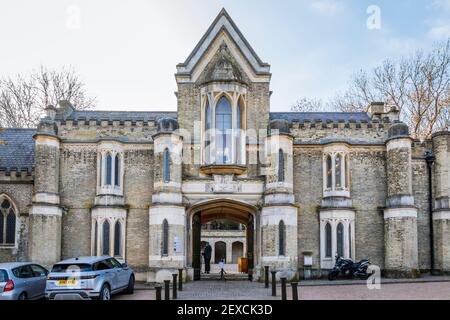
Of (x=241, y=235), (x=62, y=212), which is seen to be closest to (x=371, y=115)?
(x=62, y=212)

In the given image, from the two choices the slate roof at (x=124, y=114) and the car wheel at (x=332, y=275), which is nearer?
the car wheel at (x=332, y=275)

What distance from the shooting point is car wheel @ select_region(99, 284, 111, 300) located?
16.1 m

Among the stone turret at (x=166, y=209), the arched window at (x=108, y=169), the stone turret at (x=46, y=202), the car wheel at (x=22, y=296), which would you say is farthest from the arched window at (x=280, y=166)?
the car wheel at (x=22, y=296)

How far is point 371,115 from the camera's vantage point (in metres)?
28.9

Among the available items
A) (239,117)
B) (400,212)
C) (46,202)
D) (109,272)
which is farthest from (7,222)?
(400,212)

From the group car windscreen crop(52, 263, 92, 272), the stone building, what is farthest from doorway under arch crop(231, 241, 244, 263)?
car windscreen crop(52, 263, 92, 272)

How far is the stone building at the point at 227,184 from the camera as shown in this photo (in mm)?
23516

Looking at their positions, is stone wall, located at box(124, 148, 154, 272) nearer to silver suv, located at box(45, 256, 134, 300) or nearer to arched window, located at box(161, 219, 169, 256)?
arched window, located at box(161, 219, 169, 256)

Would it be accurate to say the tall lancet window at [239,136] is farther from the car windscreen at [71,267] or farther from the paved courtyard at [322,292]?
the car windscreen at [71,267]

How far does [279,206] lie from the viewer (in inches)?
907

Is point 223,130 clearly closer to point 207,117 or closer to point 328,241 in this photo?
point 207,117

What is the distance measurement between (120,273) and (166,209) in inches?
213

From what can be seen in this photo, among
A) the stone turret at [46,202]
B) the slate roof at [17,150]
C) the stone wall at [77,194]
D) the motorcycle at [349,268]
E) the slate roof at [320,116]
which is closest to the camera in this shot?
the motorcycle at [349,268]

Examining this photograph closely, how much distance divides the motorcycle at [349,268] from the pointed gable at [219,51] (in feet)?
29.4
